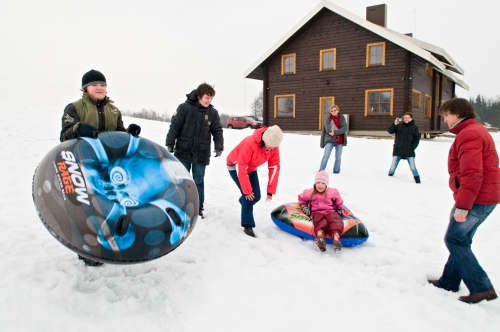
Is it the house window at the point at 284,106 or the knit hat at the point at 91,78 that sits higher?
the house window at the point at 284,106

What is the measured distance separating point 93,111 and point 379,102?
1788 centimetres

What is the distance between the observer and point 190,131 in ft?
15.6

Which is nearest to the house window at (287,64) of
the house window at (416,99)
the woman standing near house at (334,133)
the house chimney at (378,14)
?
the house chimney at (378,14)

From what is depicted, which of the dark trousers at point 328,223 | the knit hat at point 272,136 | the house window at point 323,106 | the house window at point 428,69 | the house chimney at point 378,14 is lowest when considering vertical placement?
the dark trousers at point 328,223

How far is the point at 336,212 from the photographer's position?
451 cm

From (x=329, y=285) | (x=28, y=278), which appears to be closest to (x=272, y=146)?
(x=329, y=285)

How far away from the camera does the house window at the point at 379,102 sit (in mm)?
18347

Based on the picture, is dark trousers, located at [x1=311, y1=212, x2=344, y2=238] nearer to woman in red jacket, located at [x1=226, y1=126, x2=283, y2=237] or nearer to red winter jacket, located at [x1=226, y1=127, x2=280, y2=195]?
woman in red jacket, located at [x1=226, y1=126, x2=283, y2=237]

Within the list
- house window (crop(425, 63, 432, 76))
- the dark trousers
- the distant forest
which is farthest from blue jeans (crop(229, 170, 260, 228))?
the distant forest

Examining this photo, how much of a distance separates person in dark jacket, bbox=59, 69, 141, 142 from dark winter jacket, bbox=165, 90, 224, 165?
4.30 feet

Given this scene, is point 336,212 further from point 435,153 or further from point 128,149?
point 435,153

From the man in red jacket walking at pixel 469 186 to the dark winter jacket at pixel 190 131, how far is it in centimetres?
301

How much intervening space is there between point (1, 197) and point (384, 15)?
2363 cm

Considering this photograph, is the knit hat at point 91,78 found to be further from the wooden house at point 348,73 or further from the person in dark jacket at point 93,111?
the wooden house at point 348,73
